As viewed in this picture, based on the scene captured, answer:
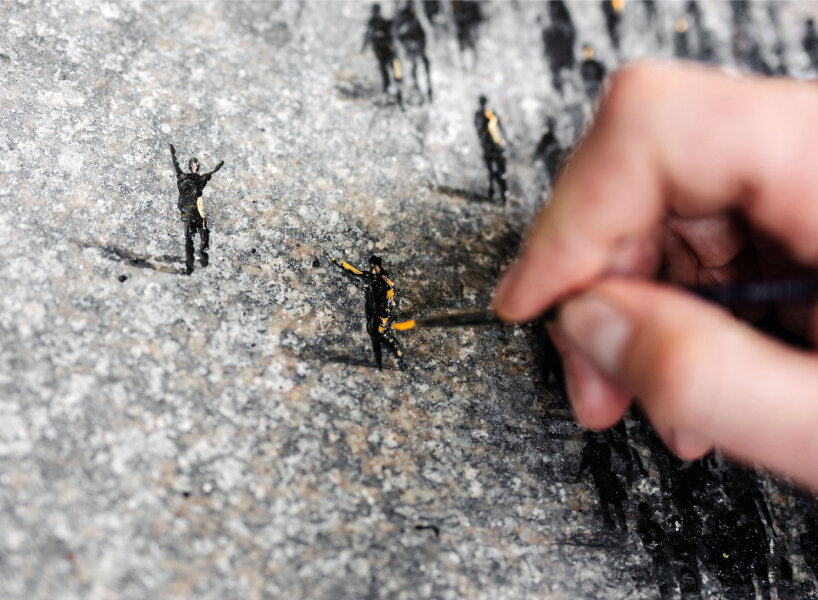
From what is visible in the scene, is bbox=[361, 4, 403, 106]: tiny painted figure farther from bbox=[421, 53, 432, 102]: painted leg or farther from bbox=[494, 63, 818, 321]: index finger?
bbox=[494, 63, 818, 321]: index finger

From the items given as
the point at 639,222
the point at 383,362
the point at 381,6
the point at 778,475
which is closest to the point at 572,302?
the point at 639,222

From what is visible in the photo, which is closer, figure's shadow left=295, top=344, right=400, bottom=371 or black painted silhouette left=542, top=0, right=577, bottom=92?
figure's shadow left=295, top=344, right=400, bottom=371

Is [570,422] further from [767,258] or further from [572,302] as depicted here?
[767,258]

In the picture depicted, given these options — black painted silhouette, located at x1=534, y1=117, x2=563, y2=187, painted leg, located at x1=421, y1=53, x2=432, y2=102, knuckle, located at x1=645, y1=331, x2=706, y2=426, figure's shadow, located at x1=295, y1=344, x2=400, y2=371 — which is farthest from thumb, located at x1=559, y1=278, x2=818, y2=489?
painted leg, located at x1=421, y1=53, x2=432, y2=102

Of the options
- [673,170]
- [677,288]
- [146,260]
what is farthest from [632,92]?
[146,260]

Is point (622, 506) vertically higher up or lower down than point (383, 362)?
lower down

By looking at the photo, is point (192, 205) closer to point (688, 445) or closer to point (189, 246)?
point (189, 246)

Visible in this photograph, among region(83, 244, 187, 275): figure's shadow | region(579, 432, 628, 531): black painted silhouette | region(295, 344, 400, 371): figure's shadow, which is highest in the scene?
region(83, 244, 187, 275): figure's shadow
